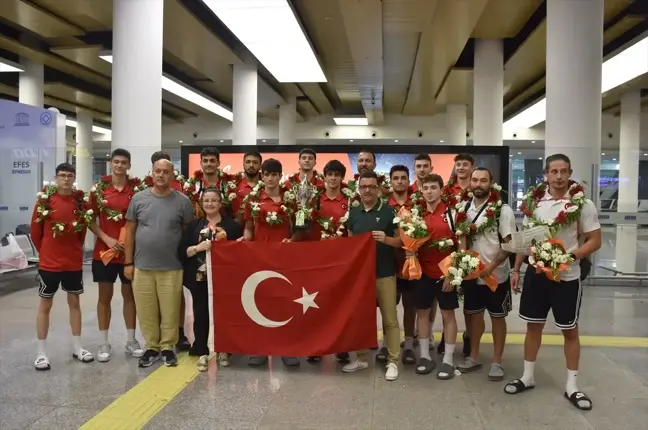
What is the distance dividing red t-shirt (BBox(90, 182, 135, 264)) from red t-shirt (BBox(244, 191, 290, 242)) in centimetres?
123

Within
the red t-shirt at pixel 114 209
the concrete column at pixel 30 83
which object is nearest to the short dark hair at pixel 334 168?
the red t-shirt at pixel 114 209

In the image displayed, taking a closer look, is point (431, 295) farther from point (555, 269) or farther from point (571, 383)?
point (571, 383)

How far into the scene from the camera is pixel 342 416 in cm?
382

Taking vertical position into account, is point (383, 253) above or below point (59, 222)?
below

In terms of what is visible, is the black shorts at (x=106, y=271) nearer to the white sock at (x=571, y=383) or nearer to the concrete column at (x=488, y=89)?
the white sock at (x=571, y=383)

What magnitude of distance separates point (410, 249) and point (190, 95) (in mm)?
16594

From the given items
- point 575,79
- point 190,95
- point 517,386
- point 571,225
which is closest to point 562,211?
point 571,225

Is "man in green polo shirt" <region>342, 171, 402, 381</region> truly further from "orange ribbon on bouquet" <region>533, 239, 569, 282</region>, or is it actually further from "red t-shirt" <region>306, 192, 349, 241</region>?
"orange ribbon on bouquet" <region>533, 239, 569, 282</region>

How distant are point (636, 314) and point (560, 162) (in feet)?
15.2

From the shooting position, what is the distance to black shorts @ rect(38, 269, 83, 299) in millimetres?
4859

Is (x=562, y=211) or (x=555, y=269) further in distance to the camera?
(x=562, y=211)

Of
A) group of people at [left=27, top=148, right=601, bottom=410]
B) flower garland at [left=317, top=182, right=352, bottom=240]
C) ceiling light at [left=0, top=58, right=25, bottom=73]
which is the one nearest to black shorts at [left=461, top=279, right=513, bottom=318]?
group of people at [left=27, top=148, right=601, bottom=410]

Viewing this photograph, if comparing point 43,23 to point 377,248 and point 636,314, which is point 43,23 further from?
point 636,314

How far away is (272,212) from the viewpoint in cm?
476
